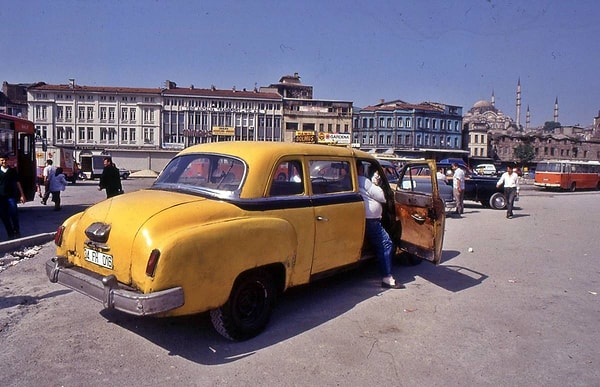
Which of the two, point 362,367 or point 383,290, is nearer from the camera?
point 362,367

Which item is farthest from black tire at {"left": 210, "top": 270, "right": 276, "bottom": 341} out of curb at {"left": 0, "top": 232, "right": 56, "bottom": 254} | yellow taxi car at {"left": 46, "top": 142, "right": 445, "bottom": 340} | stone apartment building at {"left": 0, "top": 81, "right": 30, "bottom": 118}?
stone apartment building at {"left": 0, "top": 81, "right": 30, "bottom": 118}

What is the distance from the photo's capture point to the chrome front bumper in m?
3.45

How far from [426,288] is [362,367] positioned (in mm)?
2810

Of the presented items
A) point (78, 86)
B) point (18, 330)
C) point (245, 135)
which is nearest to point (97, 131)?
point (78, 86)

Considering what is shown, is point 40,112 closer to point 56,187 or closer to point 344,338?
point 56,187

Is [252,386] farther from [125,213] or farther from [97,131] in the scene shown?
[97,131]

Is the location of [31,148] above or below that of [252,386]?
above

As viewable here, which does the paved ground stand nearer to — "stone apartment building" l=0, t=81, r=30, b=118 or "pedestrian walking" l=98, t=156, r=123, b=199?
"pedestrian walking" l=98, t=156, r=123, b=199

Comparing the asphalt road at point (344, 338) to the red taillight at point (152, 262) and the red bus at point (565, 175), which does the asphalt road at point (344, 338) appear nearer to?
the red taillight at point (152, 262)

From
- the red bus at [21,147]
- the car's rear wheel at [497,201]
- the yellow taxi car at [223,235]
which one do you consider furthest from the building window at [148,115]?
the yellow taxi car at [223,235]

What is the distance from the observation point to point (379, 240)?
19.4 ft

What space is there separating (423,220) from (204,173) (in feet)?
10.2

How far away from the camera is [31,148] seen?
45.6 feet

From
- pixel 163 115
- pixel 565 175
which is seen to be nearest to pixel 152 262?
pixel 565 175
